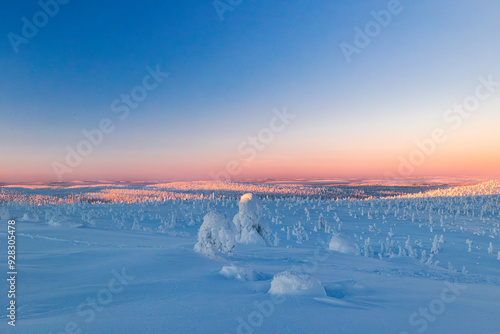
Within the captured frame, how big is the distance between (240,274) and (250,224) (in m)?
12.4

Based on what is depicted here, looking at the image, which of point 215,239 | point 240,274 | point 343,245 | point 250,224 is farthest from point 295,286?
point 250,224

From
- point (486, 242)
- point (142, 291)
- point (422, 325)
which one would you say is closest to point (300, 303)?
point (422, 325)

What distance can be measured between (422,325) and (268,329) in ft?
7.13

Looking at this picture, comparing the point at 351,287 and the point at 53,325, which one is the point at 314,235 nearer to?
the point at 351,287

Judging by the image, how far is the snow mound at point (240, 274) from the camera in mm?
6174

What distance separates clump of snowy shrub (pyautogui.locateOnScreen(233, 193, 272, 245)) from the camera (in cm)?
1812

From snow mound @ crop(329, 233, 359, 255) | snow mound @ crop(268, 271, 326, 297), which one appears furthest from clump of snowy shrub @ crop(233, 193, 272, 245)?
snow mound @ crop(268, 271, 326, 297)

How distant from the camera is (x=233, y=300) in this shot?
4.66 m

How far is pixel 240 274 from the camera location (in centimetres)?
618

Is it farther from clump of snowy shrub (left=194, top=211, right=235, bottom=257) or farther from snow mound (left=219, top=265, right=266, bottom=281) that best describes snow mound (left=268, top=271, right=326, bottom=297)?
clump of snowy shrub (left=194, top=211, right=235, bottom=257)

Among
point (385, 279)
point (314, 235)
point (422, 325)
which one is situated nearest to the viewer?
point (422, 325)

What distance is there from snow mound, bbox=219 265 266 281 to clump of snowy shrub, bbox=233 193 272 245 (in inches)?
455

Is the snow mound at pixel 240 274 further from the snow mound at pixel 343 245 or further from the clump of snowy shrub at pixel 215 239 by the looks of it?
the snow mound at pixel 343 245

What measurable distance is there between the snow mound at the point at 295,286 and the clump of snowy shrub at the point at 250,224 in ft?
42.6
